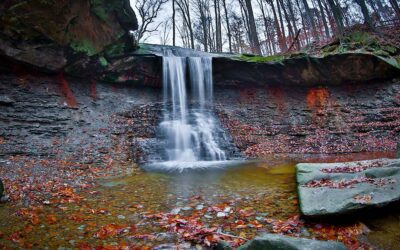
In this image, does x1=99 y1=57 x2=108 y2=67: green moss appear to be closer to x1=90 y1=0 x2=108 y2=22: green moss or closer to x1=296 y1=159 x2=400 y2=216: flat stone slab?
x1=90 y1=0 x2=108 y2=22: green moss

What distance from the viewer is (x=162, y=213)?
170 inches

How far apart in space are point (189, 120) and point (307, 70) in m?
6.68

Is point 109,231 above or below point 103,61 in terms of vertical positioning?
below

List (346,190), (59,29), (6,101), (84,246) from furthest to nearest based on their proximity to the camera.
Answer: (59,29), (6,101), (346,190), (84,246)

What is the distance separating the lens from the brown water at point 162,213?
328 centimetres

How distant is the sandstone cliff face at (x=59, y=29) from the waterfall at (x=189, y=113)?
3.00 metres

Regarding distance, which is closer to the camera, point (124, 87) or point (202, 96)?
point (124, 87)

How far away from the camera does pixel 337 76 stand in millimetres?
13984

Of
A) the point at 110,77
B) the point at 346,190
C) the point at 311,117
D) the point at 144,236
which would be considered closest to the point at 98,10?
the point at 110,77

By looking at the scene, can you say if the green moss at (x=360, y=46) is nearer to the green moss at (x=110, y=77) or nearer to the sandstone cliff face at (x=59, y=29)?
the sandstone cliff face at (x=59, y=29)

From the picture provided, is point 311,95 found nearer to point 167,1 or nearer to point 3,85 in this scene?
point 3,85

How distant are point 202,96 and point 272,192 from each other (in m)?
9.85

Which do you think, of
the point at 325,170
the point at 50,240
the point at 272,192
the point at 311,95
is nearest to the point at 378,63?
the point at 311,95

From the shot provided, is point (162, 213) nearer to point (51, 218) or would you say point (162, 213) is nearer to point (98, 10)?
point (51, 218)
